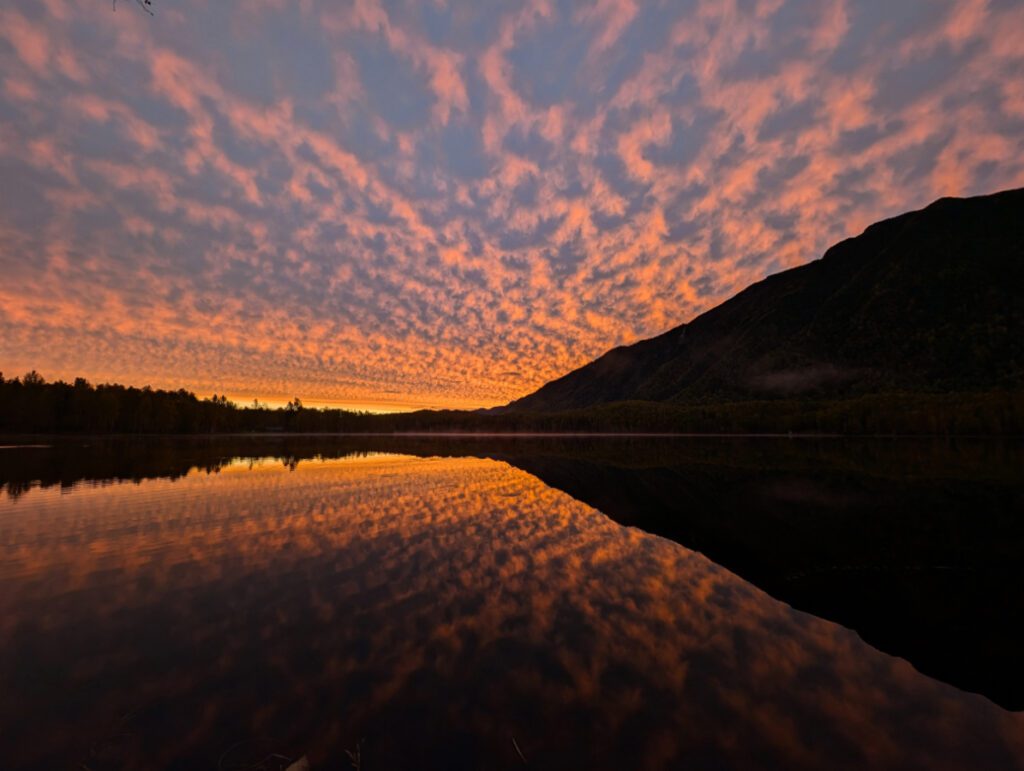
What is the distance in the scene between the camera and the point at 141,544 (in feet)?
58.8

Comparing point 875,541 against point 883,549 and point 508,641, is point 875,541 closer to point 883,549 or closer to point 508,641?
point 883,549

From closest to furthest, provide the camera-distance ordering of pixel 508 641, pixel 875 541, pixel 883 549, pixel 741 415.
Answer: pixel 508 641, pixel 883 549, pixel 875 541, pixel 741 415

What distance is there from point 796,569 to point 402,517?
17.9 m

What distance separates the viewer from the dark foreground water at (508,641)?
6.78 meters

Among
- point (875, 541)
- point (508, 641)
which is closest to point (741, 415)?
point (875, 541)

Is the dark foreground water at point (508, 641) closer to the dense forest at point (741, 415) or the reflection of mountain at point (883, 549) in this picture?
the reflection of mountain at point (883, 549)

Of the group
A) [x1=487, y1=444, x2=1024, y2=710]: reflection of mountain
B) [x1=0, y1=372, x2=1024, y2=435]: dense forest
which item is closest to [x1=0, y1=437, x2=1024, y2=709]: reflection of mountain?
[x1=487, y1=444, x2=1024, y2=710]: reflection of mountain

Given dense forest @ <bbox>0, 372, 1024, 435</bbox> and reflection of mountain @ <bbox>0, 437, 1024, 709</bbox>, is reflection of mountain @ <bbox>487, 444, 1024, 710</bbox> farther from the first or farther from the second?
dense forest @ <bbox>0, 372, 1024, 435</bbox>

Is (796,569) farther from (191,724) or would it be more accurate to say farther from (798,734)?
(191,724)

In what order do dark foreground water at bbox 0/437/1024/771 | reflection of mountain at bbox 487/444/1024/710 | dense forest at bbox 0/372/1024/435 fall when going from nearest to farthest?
dark foreground water at bbox 0/437/1024/771 → reflection of mountain at bbox 487/444/1024/710 → dense forest at bbox 0/372/1024/435

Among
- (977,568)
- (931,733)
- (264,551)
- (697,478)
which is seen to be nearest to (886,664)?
(931,733)

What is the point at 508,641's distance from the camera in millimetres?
10484

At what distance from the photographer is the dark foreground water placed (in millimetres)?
6781

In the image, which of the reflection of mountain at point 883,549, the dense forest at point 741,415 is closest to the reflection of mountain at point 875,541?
the reflection of mountain at point 883,549
